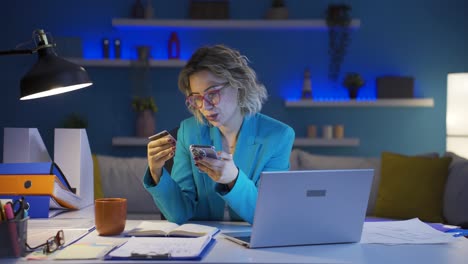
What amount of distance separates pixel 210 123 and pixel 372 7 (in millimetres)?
3019

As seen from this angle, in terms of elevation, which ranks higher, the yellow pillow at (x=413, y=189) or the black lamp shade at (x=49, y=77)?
the black lamp shade at (x=49, y=77)

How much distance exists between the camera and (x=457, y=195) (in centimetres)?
379

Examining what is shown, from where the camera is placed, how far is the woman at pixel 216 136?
2055 millimetres

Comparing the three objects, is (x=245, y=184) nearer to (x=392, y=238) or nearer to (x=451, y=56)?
(x=392, y=238)

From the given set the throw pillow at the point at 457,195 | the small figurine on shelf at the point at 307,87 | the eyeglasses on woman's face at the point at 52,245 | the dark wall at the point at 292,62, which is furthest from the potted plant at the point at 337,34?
the eyeglasses on woman's face at the point at 52,245

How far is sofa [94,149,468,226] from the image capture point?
380 centimetres

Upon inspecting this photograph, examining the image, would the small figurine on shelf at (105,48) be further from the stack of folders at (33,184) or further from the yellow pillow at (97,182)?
the stack of folders at (33,184)

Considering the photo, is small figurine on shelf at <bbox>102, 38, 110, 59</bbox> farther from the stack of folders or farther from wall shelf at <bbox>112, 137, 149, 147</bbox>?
the stack of folders

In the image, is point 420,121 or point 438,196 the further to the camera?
point 420,121

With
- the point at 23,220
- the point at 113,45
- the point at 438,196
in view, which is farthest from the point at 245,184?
the point at 113,45

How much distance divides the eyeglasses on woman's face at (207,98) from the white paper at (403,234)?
670 mm

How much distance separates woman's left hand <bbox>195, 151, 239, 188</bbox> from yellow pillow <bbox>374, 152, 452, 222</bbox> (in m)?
2.44

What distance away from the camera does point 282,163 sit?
219 centimetres

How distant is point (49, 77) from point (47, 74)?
1 centimetres
